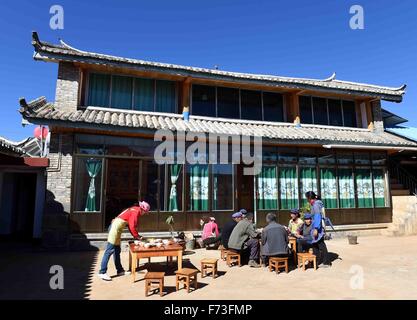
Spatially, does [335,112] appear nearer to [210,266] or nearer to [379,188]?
[379,188]

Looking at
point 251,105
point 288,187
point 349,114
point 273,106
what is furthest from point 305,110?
point 288,187

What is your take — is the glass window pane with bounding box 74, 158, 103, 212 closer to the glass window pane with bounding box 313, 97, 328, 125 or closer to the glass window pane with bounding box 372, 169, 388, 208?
the glass window pane with bounding box 313, 97, 328, 125

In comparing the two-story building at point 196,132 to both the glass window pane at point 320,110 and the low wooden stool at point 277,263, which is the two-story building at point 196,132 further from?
the low wooden stool at point 277,263

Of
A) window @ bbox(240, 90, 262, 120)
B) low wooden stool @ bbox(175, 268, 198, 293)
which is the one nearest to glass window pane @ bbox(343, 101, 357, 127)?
window @ bbox(240, 90, 262, 120)

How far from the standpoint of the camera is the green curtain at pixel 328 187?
1188 cm

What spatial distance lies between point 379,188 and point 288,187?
169 inches

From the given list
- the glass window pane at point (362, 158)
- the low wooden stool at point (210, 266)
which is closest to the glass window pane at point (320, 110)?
the glass window pane at point (362, 158)

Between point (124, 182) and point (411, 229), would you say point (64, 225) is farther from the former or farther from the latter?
point (411, 229)

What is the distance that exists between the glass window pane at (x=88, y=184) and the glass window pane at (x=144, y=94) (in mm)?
2793

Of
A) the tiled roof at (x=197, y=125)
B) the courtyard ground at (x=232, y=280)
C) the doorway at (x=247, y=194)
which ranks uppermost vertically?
the tiled roof at (x=197, y=125)

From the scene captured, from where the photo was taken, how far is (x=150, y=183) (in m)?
9.98

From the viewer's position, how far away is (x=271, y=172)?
1130cm

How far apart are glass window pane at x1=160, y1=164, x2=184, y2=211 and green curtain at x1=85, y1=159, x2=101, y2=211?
2020 mm

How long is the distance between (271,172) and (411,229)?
6091 millimetres
